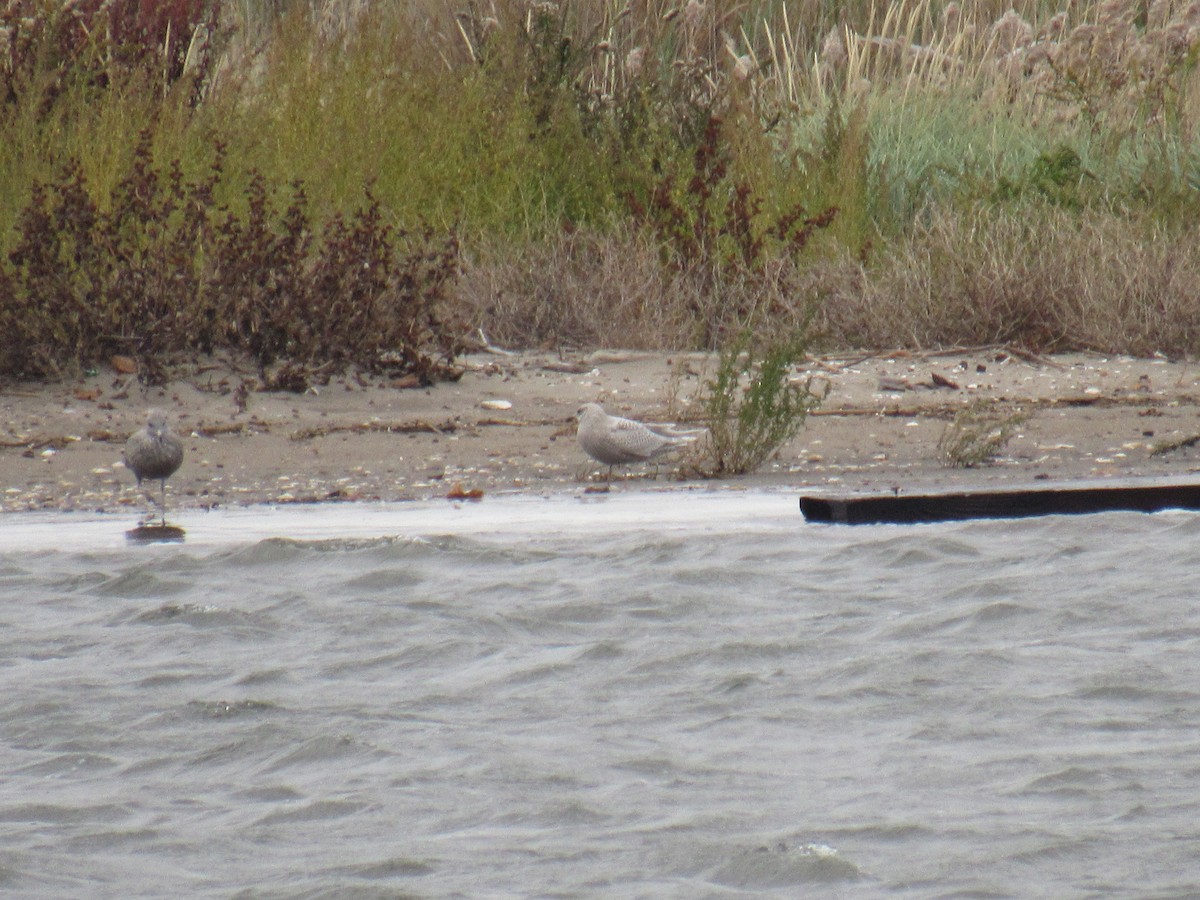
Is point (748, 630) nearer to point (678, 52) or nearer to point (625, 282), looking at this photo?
point (625, 282)

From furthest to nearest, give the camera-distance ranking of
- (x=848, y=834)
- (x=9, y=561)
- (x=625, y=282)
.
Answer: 1. (x=625, y=282)
2. (x=9, y=561)
3. (x=848, y=834)

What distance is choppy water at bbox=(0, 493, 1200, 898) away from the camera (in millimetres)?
4406

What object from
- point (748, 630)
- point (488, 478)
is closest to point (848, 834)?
point (748, 630)

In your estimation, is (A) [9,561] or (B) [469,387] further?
(B) [469,387]


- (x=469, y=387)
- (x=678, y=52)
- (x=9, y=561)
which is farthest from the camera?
(x=678, y=52)

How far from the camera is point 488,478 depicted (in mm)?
8570

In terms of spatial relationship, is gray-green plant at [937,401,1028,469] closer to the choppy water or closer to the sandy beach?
the sandy beach

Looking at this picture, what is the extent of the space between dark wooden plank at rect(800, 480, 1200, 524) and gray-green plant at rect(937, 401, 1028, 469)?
1.10 metres

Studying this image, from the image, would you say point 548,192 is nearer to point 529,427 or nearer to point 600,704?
point 529,427

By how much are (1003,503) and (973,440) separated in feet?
3.90

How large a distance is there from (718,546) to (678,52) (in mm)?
9727

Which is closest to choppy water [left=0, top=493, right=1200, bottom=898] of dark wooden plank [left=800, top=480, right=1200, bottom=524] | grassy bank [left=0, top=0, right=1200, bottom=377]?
dark wooden plank [left=800, top=480, right=1200, bottom=524]

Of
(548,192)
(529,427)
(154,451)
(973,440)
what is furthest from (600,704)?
(548,192)

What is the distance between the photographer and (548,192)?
12.9 metres
